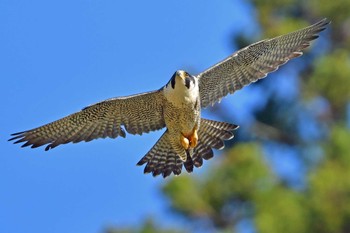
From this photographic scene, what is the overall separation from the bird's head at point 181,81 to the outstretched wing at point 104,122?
439 millimetres

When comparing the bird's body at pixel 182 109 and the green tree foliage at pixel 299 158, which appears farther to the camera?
the green tree foliage at pixel 299 158

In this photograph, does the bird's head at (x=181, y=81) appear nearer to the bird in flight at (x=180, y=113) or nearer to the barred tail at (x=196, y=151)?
the bird in flight at (x=180, y=113)

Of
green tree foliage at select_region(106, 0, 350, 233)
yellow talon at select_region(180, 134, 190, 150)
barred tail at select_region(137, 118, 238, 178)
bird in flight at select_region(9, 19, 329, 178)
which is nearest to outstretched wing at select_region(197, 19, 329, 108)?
bird in flight at select_region(9, 19, 329, 178)

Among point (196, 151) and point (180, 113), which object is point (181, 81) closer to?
point (180, 113)

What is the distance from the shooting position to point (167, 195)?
2573 cm

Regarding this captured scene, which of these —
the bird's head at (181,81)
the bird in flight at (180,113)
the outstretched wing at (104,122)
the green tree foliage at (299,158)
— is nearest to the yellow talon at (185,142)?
the bird in flight at (180,113)

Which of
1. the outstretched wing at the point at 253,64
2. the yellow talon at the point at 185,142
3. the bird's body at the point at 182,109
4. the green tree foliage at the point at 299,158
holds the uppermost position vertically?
the green tree foliage at the point at 299,158

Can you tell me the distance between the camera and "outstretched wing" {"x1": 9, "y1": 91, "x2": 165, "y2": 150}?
40.8 ft

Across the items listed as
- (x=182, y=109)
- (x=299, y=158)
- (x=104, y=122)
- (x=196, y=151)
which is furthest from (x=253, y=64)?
(x=299, y=158)

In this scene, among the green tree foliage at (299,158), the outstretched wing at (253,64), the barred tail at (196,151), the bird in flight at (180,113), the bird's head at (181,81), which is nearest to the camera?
the bird's head at (181,81)

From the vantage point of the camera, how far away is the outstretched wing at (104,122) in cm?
1245

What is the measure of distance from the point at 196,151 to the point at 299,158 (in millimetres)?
18425

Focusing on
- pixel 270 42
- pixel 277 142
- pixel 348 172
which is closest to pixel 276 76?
pixel 277 142

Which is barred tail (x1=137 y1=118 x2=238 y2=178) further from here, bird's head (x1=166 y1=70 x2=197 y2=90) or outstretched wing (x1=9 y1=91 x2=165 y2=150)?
bird's head (x1=166 y1=70 x2=197 y2=90)
